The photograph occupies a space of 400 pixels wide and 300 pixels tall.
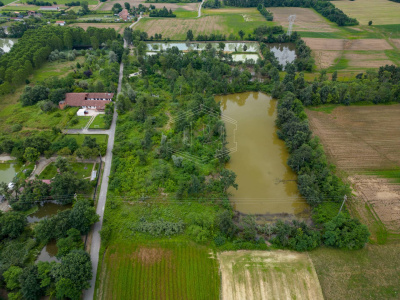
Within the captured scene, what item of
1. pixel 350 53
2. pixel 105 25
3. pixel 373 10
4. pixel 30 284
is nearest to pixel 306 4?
pixel 373 10

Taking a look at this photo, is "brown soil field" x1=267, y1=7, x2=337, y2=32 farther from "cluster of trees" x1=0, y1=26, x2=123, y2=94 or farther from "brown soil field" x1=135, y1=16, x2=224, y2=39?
"cluster of trees" x1=0, y1=26, x2=123, y2=94

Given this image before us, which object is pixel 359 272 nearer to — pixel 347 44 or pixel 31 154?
pixel 31 154

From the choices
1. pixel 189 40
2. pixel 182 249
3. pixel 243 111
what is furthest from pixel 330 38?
pixel 182 249

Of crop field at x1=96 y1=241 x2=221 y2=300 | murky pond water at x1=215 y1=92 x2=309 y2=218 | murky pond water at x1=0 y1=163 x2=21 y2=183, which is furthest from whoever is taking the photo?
murky pond water at x1=0 y1=163 x2=21 y2=183

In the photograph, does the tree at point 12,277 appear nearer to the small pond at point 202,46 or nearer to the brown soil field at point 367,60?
the small pond at point 202,46

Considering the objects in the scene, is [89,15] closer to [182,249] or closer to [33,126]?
[33,126]

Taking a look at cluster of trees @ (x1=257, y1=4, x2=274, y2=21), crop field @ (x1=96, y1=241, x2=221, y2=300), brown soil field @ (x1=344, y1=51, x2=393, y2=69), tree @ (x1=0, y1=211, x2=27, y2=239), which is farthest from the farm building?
cluster of trees @ (x1=257, y1=4, x2=274, y2=21)

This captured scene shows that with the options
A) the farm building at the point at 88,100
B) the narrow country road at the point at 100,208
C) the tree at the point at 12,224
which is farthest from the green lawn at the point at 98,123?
the tree at the point at 12,224
